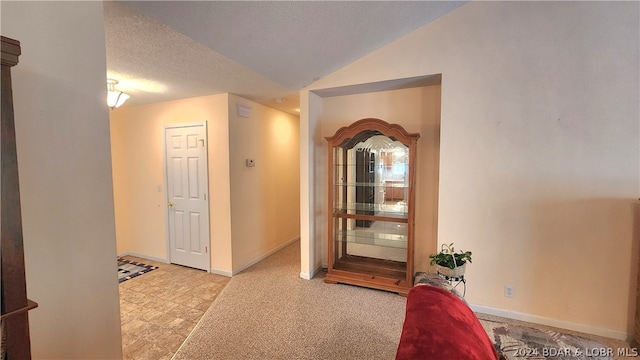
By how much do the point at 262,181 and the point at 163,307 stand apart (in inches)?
80.3

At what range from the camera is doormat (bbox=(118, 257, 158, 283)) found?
3535 millimetres

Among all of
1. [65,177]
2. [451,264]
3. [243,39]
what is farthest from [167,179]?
[451,264]

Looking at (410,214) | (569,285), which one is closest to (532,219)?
(569,285)

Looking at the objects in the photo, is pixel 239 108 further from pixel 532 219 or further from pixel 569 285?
pixel 569 285

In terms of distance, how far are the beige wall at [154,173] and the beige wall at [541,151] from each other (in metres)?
2.44

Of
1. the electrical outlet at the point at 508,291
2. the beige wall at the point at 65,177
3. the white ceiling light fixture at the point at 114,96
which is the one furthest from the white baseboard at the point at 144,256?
the electrical outlet at the point at 508,291

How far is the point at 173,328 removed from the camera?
242 centimetres

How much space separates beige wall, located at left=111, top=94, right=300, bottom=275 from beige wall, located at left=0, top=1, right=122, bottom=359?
202 cm

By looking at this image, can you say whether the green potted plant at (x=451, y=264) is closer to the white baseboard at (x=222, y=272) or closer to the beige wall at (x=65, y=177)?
→ the beige wall at (x=65, y=177)

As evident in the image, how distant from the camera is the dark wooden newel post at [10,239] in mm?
803

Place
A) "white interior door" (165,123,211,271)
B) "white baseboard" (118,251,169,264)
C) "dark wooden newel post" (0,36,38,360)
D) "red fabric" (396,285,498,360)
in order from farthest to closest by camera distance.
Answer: "white baseboard" (118,251,169,264) < "white interior door" (165,123,211,271) < "red fabric" (396,285,498,360) < "dark wooden newel post" (0,36,38,360)

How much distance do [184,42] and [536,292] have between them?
375 cm

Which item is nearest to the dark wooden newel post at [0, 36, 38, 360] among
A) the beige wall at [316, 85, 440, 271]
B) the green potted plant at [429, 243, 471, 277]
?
the green potted plant at [429, 243, 471, 277]

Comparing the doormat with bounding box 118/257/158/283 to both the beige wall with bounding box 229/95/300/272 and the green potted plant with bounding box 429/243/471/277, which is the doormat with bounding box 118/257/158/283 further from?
the green potted plant with bounding box 429/243/471/277
